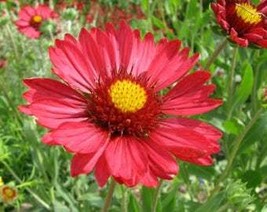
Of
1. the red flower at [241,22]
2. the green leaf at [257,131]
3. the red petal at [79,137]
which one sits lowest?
the green leaf at [257,131]

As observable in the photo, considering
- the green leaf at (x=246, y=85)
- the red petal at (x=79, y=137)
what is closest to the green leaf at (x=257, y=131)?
the green leaf at (x=246, y=85)

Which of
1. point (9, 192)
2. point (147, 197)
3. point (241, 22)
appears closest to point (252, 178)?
point (147, 197)

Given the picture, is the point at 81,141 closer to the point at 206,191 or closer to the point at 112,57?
the point at 112,57

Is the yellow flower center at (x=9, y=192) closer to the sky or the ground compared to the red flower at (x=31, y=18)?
closer to the ground

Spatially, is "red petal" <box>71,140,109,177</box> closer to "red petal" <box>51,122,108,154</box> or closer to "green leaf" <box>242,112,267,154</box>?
"red petal" <box>51,122,108,154</box>

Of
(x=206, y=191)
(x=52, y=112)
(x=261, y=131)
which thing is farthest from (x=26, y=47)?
(x=52, y=112)

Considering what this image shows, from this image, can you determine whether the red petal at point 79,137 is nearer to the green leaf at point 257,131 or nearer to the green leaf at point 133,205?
the green leaf at point 133,205

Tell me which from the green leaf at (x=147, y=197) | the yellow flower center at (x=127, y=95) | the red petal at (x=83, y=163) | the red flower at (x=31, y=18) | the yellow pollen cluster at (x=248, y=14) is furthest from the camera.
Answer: the red flower at (x=31, y=18)
